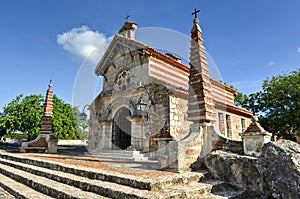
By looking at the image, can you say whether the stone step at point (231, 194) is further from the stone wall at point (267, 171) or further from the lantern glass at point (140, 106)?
the lantern glass at point (140, 106)

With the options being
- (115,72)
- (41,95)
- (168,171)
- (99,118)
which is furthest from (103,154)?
(41,95)

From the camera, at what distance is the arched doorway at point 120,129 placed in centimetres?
1265

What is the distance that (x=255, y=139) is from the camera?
17.4 feet

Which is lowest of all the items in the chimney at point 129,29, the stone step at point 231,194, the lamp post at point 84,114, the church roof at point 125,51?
the stone step at point 231,194

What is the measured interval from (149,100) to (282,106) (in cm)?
1498

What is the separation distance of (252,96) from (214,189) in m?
20.9

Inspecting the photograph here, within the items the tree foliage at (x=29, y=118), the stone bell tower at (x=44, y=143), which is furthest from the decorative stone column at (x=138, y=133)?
the tree foliage at (x=29, y=118)

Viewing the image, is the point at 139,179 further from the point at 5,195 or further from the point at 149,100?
the point at 149,100

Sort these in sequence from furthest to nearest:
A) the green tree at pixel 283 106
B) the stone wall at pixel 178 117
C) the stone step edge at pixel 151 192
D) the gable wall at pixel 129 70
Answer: the green tree at pixel 283 106 < the gable wall at pixel 129 70 < the stone wall at pixel 178 117 < the stone step edge at pixel 151 192

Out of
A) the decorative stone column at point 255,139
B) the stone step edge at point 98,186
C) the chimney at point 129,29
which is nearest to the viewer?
the stone step edge at point 98,186

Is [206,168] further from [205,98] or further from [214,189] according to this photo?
[205,98]

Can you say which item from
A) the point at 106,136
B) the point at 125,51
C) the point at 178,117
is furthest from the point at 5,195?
the point at 125,51

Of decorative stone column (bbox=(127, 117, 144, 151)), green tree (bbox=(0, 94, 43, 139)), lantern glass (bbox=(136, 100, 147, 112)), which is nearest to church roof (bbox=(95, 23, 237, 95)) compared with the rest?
lantern glass (bbox=(136, 100, 147, 112))

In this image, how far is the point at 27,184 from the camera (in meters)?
5.96
